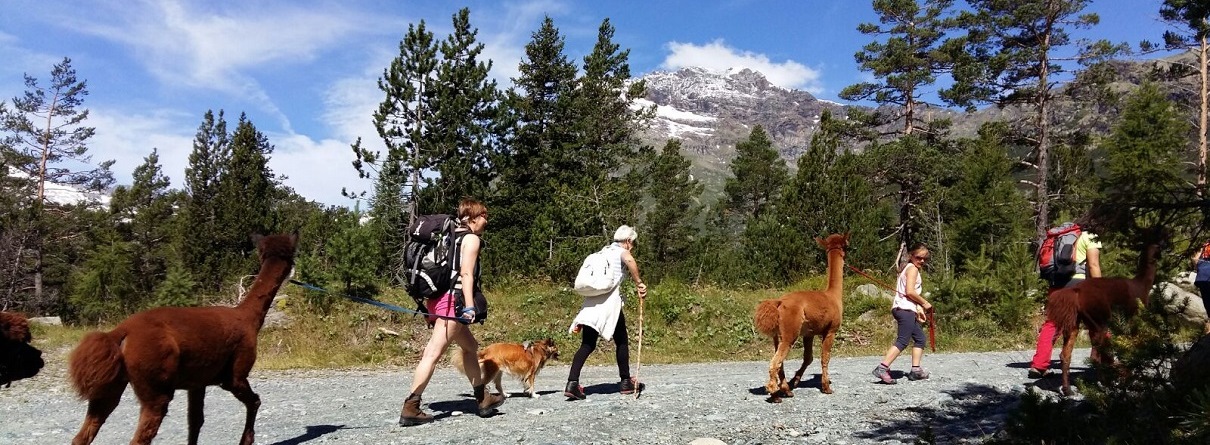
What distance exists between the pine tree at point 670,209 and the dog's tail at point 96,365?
38270mm

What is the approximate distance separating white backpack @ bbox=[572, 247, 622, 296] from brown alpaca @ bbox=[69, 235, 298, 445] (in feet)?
9.31

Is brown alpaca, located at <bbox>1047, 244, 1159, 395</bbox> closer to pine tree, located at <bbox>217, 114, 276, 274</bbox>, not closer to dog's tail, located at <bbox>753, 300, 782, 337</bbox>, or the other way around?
dog's tail, located at <bbox>753, 300, 782, 337</bbox>

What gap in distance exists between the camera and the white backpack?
711 centimetres

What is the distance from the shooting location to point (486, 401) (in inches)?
265

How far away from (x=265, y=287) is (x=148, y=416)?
1.22m

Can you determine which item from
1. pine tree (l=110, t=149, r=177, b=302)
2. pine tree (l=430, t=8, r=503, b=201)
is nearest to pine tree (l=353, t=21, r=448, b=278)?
pine tree (l=430, t=8, r=503, b=201)

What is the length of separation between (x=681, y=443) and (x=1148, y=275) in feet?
11.6

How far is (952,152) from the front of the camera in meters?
38.9

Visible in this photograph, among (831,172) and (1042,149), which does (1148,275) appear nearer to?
(831,172)

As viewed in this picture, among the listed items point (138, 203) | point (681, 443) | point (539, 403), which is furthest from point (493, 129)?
point (138, 203)

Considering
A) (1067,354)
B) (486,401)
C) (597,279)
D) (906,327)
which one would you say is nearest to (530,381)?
(486,401)

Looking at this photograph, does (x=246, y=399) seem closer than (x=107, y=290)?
→ Yes

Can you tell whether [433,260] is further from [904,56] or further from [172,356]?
[904,56]

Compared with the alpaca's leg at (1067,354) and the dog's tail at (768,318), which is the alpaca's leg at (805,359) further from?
the alpaca's leg at (1067,354)
